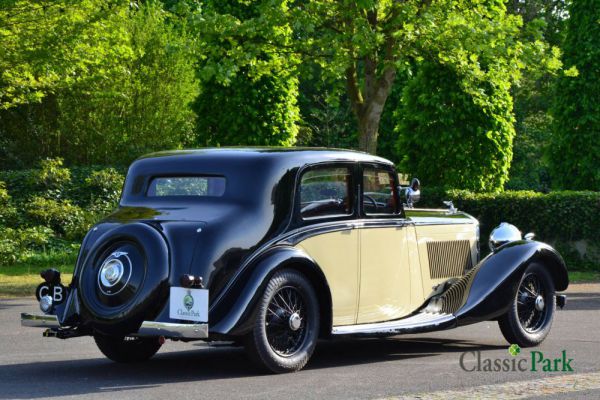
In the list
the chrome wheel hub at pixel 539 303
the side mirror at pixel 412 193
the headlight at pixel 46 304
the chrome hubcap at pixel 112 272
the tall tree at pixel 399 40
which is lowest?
the chrome wheel hub at pixel 539 303

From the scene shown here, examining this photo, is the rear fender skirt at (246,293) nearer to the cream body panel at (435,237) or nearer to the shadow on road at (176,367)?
the shadow on road at (176,367)

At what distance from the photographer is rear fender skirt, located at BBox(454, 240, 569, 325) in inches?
393

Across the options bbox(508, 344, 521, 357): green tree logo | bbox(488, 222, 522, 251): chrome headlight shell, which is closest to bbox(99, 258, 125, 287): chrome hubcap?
bbox(508, 344, 521, 357): green tree logo

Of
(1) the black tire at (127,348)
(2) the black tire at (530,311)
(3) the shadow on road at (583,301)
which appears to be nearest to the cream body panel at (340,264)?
(1) the black tire at (127,348)

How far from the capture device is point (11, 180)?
23703mm

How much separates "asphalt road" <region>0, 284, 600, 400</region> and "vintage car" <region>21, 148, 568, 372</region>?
0.31m

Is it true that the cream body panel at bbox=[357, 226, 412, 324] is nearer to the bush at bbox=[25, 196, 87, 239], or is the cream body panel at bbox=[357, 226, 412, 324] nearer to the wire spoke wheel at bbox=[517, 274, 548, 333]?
the wire spoke wheel at bbox=[517, 274, 548, 333]

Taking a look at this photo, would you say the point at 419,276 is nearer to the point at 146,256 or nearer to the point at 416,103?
the point at 146,256

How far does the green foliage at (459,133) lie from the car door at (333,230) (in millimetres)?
13826

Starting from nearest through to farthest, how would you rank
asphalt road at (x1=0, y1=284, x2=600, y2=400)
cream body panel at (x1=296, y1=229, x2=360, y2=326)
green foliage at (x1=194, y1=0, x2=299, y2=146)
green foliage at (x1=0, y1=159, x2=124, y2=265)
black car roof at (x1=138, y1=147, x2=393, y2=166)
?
asphalt road at (x1=0, y1=284, x2=600, y2=400), cream body panel at (x1=296, y1=229, x2=360, y2=326), black car roof at (x1=138, y1=147, x2=393, y2=166), green foliage at (x1=0, y1=159, x2=124, y2=265), green foliage at (x1=194, y1=0, x2=299, y2=146)

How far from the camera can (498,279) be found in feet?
33.2

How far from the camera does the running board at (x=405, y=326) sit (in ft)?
30.0

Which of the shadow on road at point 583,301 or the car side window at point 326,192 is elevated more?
the car side window at point 326,192

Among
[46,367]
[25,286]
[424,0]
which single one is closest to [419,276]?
[46,367]
